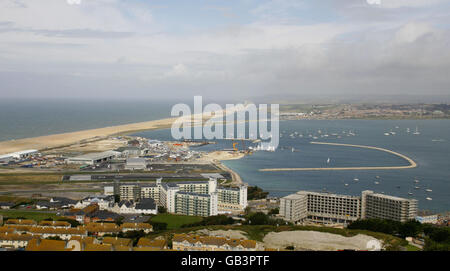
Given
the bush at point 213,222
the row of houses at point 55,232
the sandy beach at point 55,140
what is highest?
the row of houses at point 55,232

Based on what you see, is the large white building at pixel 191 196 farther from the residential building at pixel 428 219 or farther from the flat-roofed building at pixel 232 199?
the residential building at pixel 428 219

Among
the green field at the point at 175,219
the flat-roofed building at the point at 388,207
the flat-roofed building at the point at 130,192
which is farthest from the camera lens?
the flat-roofed building at the point at 130,192

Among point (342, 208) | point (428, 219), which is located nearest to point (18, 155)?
point (342, 208)

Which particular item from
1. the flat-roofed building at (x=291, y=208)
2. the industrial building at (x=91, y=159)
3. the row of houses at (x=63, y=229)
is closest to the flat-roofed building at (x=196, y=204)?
the flat-roofed building at (x=291, y=208)

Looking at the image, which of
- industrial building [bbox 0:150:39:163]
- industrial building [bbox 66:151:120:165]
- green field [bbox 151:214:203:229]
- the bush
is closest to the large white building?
green field [bbox 151:214:203:229]

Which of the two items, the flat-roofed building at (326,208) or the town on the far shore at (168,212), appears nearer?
the town on the far shore at (168,212)

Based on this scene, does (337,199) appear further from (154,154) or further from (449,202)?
(154,154)

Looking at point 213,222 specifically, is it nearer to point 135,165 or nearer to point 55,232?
point 55,232

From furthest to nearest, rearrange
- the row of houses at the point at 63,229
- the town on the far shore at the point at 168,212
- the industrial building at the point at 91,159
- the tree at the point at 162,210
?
the industrial building at the point at 91,159 < the tree at the point at 162,210 < the row of houses at the point at 63,229 < the town on the far shore at the point at 168,212
